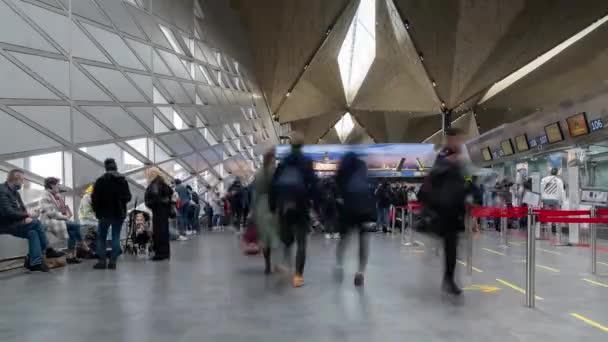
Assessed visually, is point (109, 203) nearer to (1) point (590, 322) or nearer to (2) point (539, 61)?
(1) point (590, 322)

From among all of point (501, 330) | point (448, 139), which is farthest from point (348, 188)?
point (501, 330)

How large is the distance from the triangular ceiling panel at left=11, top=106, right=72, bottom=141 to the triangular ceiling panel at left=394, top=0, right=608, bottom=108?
19435 millimetres

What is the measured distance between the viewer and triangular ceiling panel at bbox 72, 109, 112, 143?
414 inches

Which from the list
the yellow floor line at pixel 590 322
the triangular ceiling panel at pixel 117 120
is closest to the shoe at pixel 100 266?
the triangular ceiling panel at pixel 117 120

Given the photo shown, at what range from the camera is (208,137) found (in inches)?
867

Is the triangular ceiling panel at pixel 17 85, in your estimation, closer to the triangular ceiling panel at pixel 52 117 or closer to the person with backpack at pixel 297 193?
the triangular ceiling panel at pixel 52 117

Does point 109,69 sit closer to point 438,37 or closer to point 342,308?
point 342,308

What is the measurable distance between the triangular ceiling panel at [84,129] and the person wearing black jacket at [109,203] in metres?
2.69

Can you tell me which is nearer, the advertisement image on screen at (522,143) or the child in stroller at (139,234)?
the child in stroller at (139,234)

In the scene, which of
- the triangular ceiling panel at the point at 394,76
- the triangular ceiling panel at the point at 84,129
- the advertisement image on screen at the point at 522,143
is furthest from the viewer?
the triangular ceiling panel at the point at 394,76

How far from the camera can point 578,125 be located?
48.8 ft

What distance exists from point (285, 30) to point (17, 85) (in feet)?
68.3

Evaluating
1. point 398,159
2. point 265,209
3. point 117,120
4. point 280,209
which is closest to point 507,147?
point 398,159

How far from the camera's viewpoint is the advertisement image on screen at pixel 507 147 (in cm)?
2063
